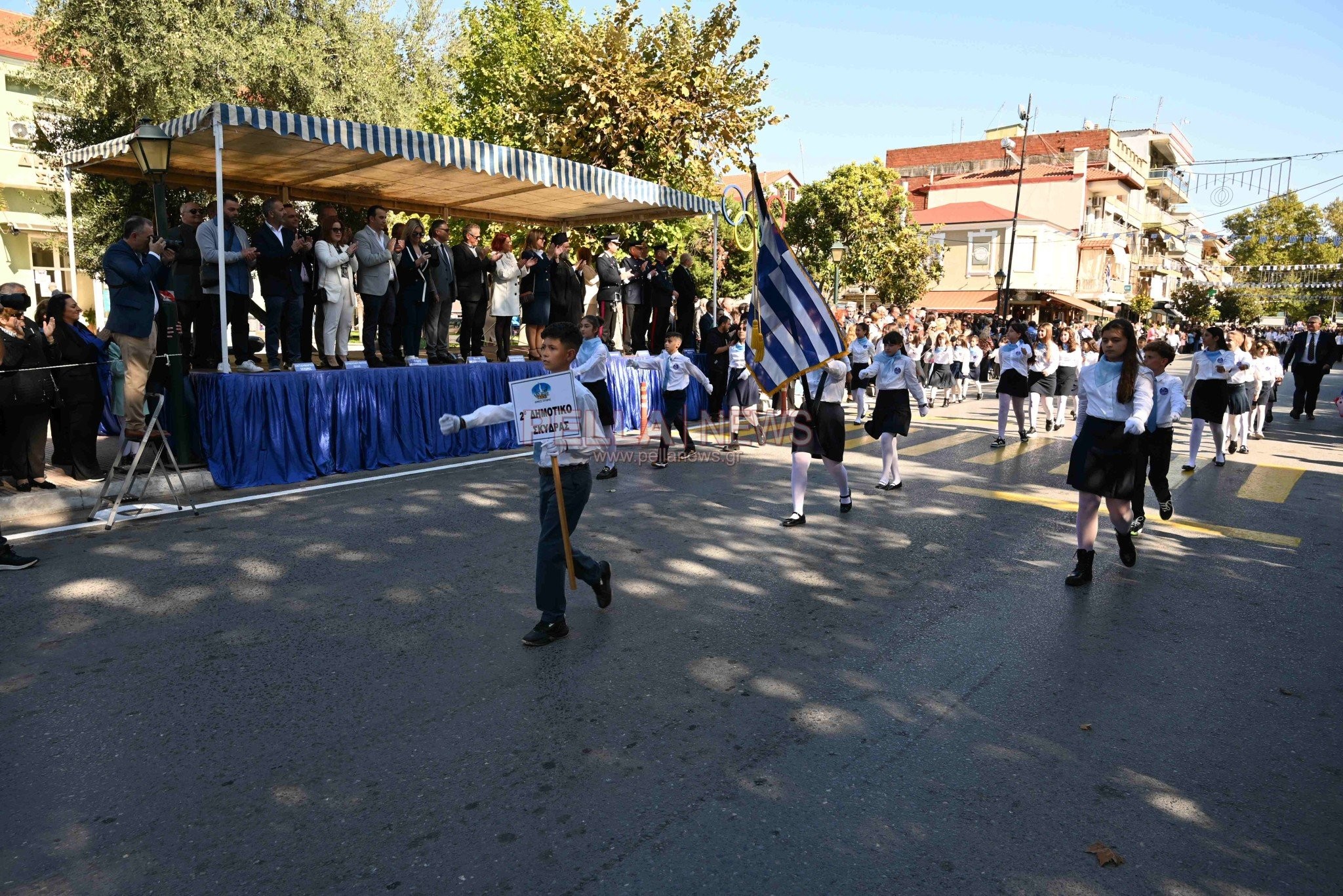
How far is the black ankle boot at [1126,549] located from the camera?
681 cm

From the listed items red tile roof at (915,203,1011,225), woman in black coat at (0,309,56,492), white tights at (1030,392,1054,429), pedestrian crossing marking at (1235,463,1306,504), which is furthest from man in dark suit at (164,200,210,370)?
red tile roof at (915,203,1011,225)

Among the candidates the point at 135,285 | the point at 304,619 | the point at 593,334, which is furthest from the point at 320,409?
the point at 304,619

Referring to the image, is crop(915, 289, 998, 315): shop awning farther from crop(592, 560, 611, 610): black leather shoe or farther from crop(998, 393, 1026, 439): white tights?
crop(592, 560, 611, 610): black leather shoe

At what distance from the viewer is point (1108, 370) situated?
637cm

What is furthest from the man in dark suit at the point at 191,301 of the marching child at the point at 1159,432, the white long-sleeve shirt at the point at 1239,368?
the white long-sleeve shirt at the point at 1239,368

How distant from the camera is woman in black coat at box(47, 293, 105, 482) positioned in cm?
866

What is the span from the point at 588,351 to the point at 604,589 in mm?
3400

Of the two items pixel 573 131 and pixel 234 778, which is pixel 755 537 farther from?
pixel 573 131

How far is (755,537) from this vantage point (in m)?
7.52

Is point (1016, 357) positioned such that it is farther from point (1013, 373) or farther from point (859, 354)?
point (859, 354)

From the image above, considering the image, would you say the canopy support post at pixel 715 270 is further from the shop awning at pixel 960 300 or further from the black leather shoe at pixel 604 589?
the shop awning at pixel 960 300

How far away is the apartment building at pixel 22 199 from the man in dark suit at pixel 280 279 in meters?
28.9

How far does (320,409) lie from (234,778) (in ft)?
22.3

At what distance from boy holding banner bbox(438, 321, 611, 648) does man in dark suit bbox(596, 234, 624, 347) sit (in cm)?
900
